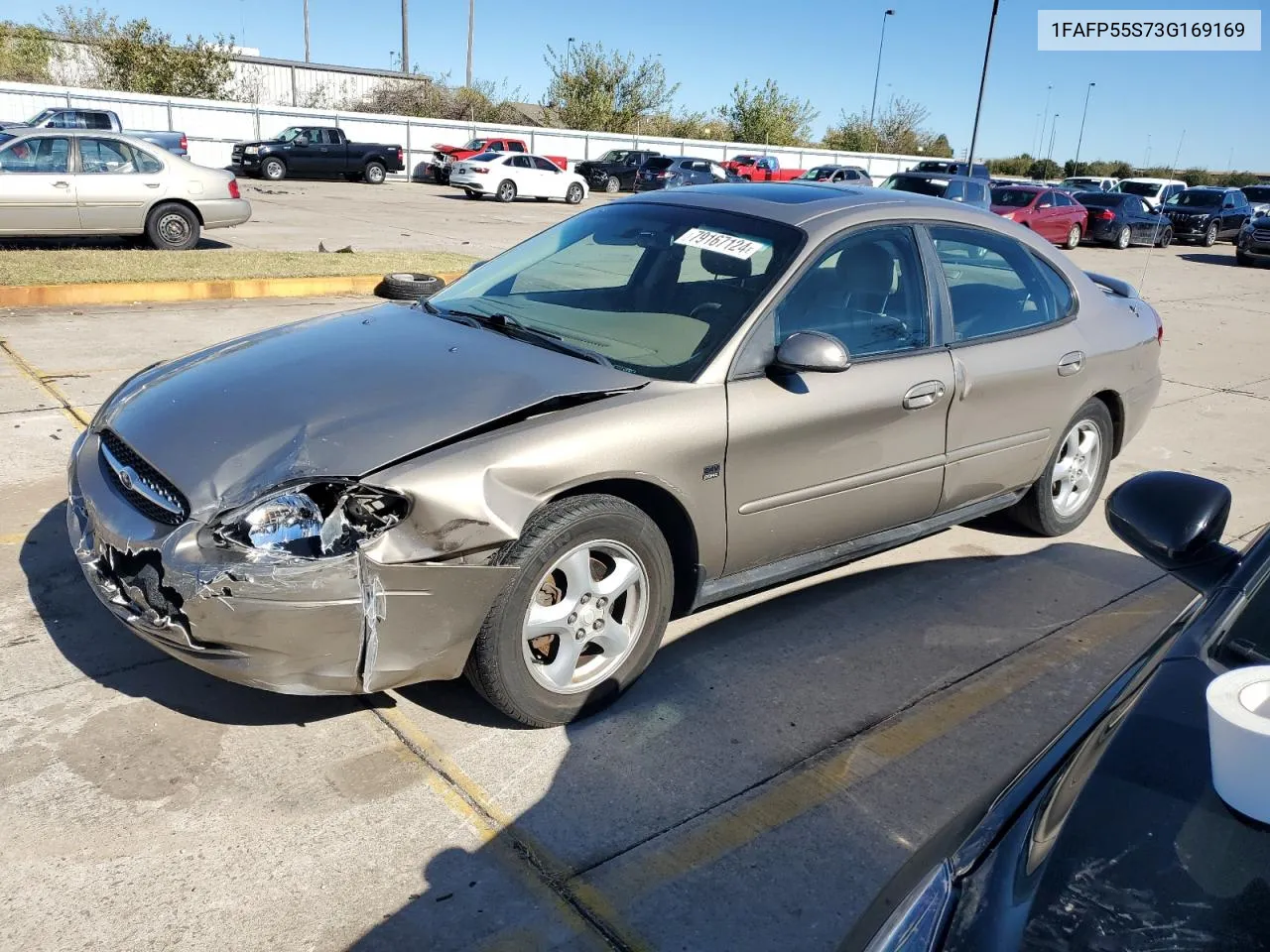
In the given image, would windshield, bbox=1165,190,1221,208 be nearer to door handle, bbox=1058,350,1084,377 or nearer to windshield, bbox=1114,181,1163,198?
windshield, bbox=1114,181,1163,198

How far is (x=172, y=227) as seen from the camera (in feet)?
44.2

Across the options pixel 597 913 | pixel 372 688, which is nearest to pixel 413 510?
pixel 372 688

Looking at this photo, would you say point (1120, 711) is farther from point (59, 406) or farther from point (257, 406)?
point (59, 406)

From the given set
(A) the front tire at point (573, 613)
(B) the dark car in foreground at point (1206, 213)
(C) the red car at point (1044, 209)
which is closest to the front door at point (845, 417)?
(A) the front tire at point (573, 613)

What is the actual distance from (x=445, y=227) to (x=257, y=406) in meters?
18.0

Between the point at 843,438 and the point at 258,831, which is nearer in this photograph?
the point at 258,831

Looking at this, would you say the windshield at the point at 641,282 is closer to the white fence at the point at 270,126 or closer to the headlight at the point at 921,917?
the headlight at the point at 921,917

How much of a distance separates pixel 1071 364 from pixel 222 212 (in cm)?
1186

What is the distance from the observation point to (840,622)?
14.2ft

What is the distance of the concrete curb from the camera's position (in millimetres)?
9703

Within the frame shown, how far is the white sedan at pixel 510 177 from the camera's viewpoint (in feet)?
96.3

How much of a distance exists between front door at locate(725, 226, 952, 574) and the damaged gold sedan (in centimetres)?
1

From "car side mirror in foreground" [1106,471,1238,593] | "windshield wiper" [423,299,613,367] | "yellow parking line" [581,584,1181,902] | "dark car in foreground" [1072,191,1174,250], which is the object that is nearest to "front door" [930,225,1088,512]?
"yellow parking line" [581,584,1181,902]

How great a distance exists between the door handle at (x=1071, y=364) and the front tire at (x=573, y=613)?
244cm
